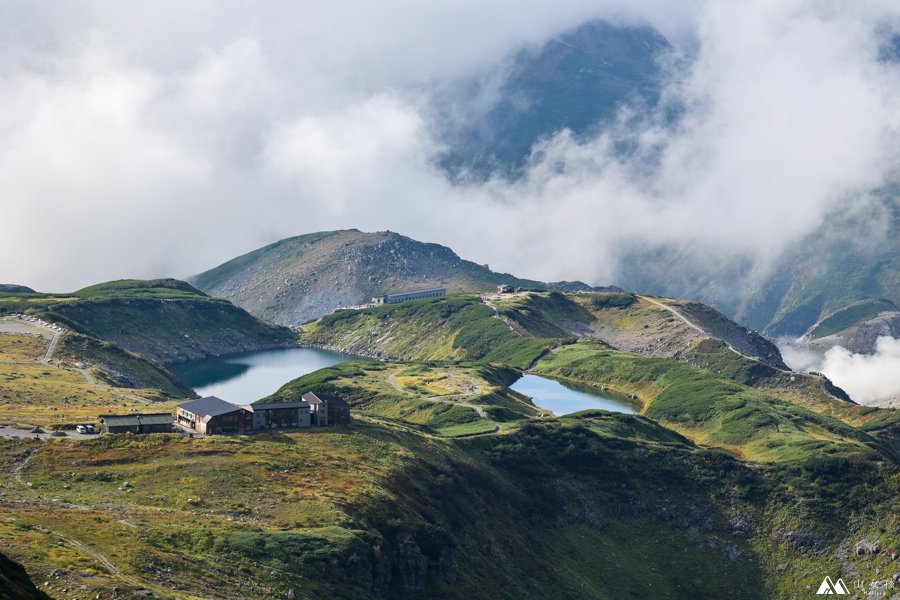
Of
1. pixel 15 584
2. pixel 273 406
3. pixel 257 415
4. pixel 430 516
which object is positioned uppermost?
pixel 273 406

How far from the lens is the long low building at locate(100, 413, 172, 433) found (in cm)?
14025

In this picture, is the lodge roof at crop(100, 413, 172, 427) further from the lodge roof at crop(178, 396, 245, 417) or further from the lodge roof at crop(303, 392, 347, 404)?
the lodge roof at crop(303, 392, 347, 404)

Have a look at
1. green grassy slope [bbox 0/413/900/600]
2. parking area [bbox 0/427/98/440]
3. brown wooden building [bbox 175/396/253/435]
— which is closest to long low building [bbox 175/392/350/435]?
brown wooden building [bbox 175/396/253/435]

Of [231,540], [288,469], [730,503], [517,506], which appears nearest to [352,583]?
[231,540]

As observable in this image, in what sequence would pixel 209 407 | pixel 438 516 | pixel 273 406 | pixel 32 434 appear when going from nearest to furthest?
pixel 32 434 → pixel 438 516 → pixel 209 407 → pixel 273 406

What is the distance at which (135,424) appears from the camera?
5566 inches

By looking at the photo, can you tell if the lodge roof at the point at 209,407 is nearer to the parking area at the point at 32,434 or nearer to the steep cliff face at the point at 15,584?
the parking area at the point at 32,434

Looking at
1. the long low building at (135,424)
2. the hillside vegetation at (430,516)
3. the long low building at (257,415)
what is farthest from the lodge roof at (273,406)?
the long low building at (135,424)

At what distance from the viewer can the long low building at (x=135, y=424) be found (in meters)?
140

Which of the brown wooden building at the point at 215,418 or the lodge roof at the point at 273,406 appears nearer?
the brown wooden building at the point at 215,418

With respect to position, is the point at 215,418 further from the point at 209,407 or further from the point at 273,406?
the point at 273,406

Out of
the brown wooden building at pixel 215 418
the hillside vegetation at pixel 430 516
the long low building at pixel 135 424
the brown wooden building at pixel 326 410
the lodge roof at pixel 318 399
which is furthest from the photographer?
the lodge roof at pixel 318 399

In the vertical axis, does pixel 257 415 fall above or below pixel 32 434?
above

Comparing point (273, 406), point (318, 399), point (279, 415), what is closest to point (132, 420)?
point (273, 406)
